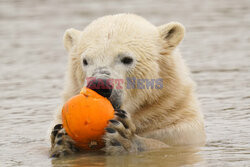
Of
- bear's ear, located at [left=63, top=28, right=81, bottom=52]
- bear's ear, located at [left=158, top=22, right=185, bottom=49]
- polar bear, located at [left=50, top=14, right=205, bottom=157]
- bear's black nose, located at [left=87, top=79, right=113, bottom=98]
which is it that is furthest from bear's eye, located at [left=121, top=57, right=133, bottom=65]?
bear's ear, located at [left=63, top=28, right=81, bottom=52]

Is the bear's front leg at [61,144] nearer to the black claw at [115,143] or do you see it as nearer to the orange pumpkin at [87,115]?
the orange pumpkin at [87,115]

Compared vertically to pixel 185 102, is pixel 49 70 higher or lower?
higher

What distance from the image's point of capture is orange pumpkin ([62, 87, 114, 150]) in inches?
235

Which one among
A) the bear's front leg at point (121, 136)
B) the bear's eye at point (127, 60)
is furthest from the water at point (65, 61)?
the bear's eye at point (127, 60)

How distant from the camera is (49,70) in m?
11.7

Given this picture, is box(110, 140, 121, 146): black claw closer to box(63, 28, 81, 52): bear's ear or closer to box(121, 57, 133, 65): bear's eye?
box(121, 57, 133, 65): bear's eye

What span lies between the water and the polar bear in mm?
228

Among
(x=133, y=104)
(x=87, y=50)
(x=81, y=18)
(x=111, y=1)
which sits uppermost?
(x=111, y=1)

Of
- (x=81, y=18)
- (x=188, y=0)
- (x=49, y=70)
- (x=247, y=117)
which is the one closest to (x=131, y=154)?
(x=247, y=117)

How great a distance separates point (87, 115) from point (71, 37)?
1545mm

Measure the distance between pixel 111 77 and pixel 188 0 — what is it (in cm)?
1499

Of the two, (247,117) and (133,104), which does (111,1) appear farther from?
(133,104)

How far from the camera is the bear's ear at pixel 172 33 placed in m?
7.02

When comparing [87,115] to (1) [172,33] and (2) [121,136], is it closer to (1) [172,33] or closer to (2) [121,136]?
(2) [121,136]
